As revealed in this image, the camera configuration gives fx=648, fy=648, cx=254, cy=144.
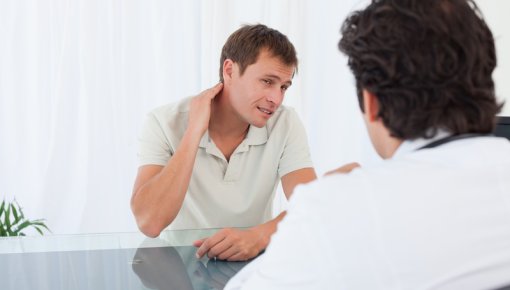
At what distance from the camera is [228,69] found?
8.68ft

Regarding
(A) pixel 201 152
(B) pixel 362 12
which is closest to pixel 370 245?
(B) pixel 362 12

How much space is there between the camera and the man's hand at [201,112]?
2.46 m

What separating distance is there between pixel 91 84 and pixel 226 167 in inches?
71.5

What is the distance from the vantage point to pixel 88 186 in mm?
4141

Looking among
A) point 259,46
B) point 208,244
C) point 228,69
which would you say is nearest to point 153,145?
point 228,69

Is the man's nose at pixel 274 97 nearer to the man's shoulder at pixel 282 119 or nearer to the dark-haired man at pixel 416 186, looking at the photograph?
the man's shoulder at pixel 282 119

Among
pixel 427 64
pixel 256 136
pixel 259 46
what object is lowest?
pixel 256 136

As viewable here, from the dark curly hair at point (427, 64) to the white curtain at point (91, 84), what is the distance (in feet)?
10.3

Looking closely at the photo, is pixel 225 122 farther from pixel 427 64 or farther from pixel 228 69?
pixel 427 64

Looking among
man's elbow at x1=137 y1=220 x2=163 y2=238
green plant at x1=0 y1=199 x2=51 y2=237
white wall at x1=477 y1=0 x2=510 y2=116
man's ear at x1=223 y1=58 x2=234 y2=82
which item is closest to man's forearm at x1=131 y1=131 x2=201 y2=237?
man's elbow at x1=137 y1=220 x2=163 y2=238

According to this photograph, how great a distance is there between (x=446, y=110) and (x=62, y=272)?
1.09m

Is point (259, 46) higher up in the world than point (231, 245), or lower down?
higher up

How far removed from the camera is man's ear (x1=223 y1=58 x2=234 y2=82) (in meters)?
2.63

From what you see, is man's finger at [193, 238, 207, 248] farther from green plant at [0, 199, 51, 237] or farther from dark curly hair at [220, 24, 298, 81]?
green plant at [0, 199, 51, 237]
